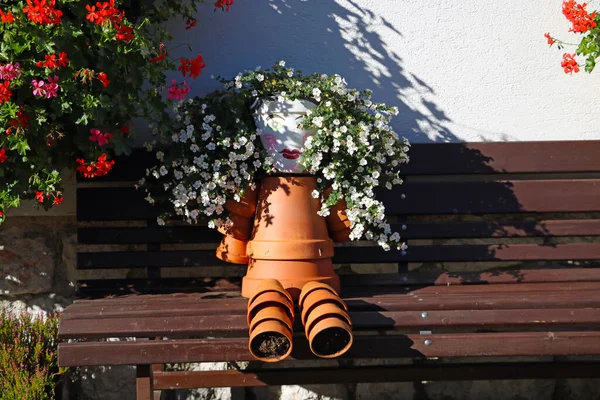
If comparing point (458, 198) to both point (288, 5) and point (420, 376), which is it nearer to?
point (420, 376)

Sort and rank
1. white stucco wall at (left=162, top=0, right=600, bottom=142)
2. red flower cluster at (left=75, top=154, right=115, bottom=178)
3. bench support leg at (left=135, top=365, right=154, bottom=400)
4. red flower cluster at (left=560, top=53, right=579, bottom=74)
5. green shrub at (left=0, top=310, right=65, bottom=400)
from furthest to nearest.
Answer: white stucco wall at (left=162, top=0, right=600, bottom=142), red flower cluster at (left=560, top=53, right=579, bottom=74), green shrub at (left=0, top=310, right=65, bottom=400), red flower cluster at (left=75, top=154, right=115, bottom=178), bench support leg at (left=135, top=365, right=154, bottom=400)

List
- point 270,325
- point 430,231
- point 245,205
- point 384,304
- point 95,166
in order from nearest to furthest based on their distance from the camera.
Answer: point 270,325
point 384,304
point 95,166
point 245,205
point 430,231

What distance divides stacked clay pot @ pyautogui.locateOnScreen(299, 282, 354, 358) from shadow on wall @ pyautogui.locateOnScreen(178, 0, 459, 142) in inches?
48.1

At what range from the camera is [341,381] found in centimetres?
295

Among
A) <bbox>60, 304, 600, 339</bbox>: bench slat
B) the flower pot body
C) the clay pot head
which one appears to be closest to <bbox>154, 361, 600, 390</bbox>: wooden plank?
the flower pot body

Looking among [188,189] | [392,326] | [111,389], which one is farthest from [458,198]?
[111,389]

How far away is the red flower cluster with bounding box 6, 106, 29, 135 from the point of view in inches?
99.6

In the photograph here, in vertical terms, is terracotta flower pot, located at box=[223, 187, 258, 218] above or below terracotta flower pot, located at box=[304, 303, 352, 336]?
above

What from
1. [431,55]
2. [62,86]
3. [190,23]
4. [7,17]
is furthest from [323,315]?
[431,55]

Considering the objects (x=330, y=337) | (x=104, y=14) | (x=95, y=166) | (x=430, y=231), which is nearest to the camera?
(x=330, y=337)

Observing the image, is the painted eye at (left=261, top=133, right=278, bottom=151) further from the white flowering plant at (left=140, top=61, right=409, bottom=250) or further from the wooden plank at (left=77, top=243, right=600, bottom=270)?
the wooden plank at (left=77, top=243, right=600, bottom=270)

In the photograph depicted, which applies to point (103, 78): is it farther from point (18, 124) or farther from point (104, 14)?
point (18, 124)

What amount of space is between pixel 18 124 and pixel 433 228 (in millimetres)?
1660

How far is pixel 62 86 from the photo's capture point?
253cm
